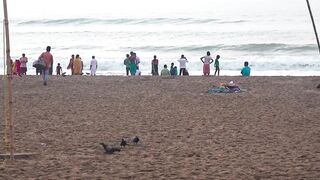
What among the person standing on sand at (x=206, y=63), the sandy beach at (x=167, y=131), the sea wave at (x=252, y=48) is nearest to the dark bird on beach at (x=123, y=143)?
the sandy beach at (x=167, y=131)

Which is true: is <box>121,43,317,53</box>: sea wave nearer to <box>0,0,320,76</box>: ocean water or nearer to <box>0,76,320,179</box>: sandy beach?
<box>0,0,320,76</box>: ocean water

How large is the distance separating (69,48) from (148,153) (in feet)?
148

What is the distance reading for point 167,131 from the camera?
10352mm

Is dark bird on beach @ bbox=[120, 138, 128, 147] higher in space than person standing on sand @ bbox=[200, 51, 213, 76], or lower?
lower

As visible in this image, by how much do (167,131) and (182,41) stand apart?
44.7 m

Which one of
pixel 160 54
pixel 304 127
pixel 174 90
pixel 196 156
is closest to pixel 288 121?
pixel 304 127

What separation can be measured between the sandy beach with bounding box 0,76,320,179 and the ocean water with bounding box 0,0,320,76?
1693 centimetres

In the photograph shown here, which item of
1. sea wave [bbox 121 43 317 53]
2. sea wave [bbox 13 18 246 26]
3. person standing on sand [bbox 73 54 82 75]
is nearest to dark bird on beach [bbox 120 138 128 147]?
person standing on sand [bbox 73 54 82 75]

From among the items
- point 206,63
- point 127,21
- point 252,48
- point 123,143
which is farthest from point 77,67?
point 127,21

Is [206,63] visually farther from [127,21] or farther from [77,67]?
[127,21]

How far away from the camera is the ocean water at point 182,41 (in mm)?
38312

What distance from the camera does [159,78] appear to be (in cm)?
2097

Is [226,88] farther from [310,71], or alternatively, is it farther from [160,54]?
[160,54]

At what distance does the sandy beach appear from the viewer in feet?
23.9
